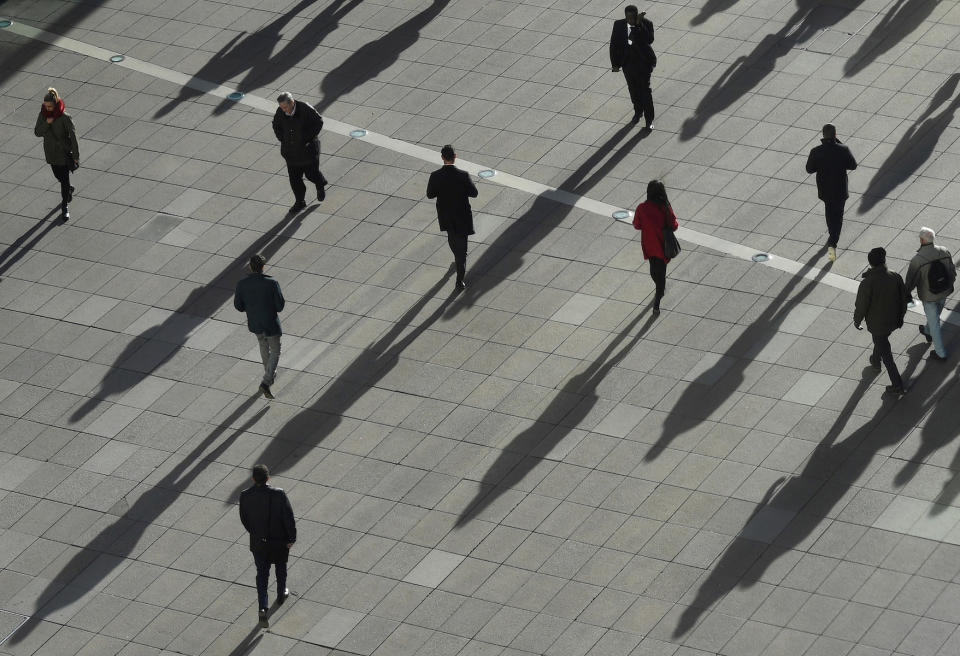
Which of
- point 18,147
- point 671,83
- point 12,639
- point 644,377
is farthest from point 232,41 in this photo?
point 12,639

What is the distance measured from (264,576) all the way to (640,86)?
29.3 ft

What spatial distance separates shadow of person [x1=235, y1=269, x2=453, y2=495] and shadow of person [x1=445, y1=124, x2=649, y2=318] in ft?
1.33

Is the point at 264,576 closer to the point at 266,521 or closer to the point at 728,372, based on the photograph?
the point at 266,521

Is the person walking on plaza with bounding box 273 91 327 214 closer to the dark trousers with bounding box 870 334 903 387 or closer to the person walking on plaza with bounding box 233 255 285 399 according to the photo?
the person walking on plaza with bounding box 233 255 285 399

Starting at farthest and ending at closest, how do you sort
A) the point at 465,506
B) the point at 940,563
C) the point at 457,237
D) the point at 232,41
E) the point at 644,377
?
the point at 232,41, the point at 457,237, the point at 644,377, the point at 465,506, the point at 940,563

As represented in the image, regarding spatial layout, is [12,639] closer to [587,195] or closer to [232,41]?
[587,195]

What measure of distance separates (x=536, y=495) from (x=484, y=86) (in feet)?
26.6

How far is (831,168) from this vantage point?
61.7 feet

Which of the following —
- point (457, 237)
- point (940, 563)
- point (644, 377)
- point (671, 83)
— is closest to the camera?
point (940, 563)

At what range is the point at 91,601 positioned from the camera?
52.3ft

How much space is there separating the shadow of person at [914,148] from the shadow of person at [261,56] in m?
8.06

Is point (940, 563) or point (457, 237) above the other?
point (457, 237)

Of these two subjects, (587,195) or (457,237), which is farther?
(587,195)

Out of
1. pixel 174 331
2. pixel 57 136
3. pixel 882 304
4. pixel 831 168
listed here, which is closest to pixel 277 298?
pixel 174 331
